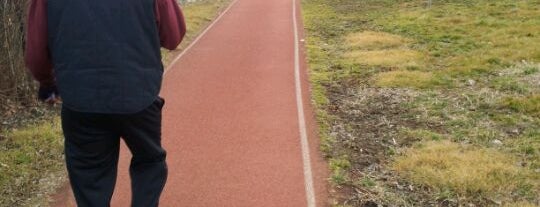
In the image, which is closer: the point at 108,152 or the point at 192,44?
the point at 108,152

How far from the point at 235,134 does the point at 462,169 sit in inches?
110

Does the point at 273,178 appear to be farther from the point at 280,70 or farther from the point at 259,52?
the point at 259,52

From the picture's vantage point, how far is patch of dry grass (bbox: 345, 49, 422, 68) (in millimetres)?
11641

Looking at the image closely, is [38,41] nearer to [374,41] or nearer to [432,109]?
[432,109]

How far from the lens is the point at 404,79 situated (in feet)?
32.9

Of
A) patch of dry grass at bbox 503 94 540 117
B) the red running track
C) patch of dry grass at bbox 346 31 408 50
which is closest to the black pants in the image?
the red running track

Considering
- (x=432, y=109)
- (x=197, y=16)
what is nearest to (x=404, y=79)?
(x=432, y=109)

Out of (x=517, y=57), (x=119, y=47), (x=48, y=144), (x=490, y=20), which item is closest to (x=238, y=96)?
(x=48, y=144)

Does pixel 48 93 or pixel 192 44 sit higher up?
pixel 48 93

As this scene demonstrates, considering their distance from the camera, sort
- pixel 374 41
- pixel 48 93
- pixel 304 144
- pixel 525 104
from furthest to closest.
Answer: pixel 374 41
pixel 525 104
pixel 304 144
pixel 48 93

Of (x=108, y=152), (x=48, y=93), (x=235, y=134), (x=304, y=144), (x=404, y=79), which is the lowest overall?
(x=404, y=79)

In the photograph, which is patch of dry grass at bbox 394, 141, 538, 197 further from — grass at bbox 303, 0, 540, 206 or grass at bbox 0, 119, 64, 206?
grass at bbox 0, 119, 64, 206

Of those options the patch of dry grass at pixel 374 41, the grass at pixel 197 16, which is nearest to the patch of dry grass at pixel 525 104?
the patch of dry grass at pixel 374 41

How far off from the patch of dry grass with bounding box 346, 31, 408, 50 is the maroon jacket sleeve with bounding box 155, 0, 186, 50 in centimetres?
1094
